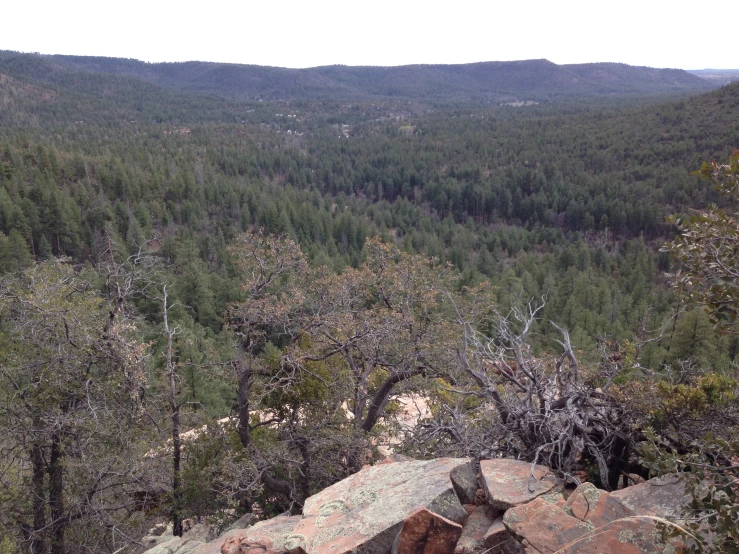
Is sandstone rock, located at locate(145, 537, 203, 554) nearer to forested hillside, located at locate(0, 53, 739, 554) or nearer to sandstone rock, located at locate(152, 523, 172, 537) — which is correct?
forested hillside, located at locate(0, 53, 739, 554)

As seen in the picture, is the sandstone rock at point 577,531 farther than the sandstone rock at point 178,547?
No

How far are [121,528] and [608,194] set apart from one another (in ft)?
393

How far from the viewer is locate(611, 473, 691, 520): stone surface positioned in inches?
229

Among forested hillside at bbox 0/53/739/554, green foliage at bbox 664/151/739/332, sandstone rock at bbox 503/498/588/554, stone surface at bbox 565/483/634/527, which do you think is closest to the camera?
green foliage at bbox 664/151/739/332

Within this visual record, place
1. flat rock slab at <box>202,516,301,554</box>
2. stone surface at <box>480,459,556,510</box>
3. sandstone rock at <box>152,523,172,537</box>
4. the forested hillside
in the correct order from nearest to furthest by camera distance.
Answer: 1. stone surface at <box>480,459,556,510</box>
2. flat rock slab at <box>202,516,301,554</box>
3. the forested hillside
4. sandstone rock at <box>152,523,172,537</box>

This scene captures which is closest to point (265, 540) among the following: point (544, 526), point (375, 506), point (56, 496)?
point (375, 506)

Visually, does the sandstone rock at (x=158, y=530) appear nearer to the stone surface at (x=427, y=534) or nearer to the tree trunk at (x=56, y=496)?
the tree trunk at (x=56, y=496)

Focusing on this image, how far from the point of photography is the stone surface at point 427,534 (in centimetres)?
614

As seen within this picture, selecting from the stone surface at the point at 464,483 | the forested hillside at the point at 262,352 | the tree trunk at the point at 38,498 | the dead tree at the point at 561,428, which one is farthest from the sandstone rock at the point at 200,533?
the stone surface at the point at 464,483

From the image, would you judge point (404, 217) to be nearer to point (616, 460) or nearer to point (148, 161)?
point (148, 161)

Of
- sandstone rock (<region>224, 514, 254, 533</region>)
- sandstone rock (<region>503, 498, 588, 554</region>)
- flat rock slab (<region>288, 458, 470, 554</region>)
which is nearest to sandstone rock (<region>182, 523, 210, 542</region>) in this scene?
sandstone rock (<region>224, 514, 254, 533</region>)

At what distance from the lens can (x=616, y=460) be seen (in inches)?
311

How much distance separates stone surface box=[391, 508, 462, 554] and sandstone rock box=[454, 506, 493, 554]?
0.43 ft

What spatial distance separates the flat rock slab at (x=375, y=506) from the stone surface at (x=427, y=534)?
422 mm
